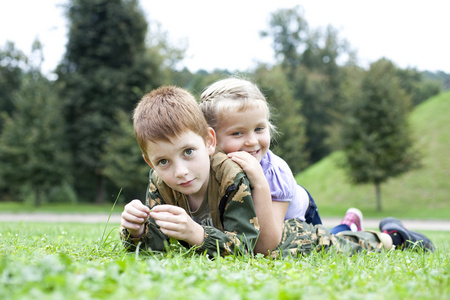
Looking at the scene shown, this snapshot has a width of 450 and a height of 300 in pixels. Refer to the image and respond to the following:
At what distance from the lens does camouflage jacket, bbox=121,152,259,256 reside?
9.84 ft

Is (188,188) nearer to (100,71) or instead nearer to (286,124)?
(286,124)

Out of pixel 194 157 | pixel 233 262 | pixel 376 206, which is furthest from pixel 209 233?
pixel 376 206

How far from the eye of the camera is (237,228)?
10.2 ft

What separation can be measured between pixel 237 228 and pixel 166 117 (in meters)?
1.00

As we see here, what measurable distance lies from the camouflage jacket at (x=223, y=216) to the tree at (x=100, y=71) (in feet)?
73.9

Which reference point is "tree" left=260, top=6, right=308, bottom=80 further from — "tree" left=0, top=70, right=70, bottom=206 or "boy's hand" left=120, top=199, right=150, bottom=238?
"boy's hand" left=120, top=199, right=150, bottom=238

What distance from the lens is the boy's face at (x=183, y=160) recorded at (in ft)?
9.95

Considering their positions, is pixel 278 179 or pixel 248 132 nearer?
pixel 278 179

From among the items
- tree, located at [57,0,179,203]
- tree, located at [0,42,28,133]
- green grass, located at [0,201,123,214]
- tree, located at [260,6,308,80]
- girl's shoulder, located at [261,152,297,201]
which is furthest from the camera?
tree, located at [260,6,308,80]

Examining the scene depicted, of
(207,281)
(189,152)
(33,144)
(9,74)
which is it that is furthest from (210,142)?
(9,74)

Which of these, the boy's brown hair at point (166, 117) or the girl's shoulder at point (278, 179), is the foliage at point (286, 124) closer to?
the girl's shoulder at point (278, 179)

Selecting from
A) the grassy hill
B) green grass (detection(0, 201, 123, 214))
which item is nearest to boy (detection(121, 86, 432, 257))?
the grassy hill

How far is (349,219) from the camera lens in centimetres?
552

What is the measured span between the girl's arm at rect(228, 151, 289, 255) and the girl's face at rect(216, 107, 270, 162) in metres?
0.38
